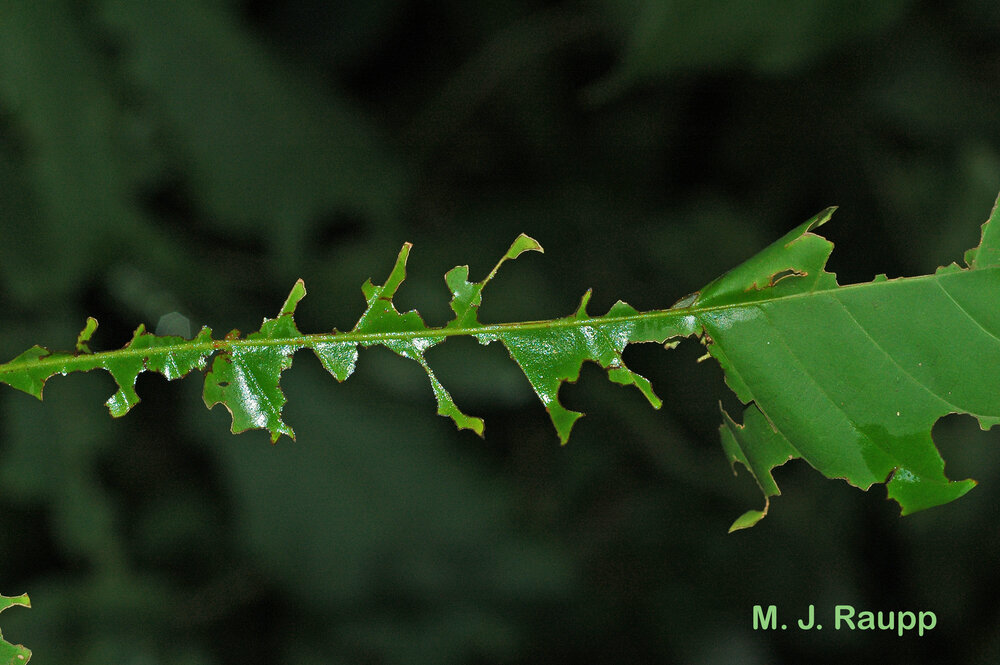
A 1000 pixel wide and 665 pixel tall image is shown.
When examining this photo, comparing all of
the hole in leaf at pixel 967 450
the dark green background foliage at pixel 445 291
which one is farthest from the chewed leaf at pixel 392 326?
the hole in leaf at pixel 967 450

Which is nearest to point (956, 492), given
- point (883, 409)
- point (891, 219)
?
point (883, 409)

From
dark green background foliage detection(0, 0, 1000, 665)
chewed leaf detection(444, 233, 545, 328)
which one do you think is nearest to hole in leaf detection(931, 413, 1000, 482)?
dark green background foliage detection(0, 0, 1000, 665)

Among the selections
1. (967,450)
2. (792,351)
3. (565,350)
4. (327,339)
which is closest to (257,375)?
(327,339)

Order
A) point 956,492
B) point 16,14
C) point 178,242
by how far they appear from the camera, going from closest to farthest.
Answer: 1. point 956,492
2. point 16,14
3. point 178,242

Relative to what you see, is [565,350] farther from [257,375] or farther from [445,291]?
[445,291]

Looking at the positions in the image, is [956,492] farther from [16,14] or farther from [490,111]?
[16,14]
